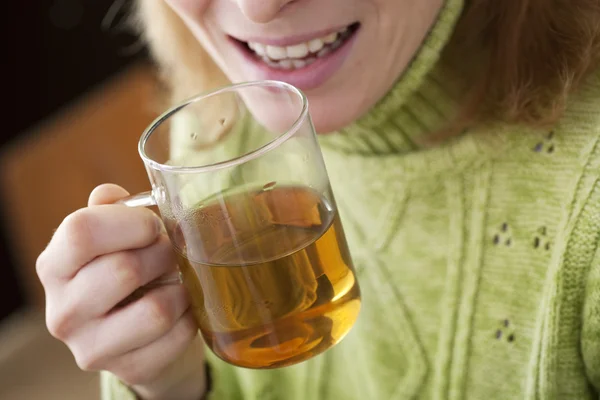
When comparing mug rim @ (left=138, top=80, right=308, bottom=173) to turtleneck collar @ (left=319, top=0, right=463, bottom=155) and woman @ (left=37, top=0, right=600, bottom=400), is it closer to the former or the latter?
woman @ (left=37, top=0, right=600, bottom=400)

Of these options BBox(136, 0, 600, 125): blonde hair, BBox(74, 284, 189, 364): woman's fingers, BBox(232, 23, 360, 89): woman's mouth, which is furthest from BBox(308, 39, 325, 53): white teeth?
BBox(74, 284, 189, 364): woman's fingers

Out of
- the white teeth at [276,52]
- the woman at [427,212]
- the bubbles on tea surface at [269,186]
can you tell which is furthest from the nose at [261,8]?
the bubbles on tea surface at [269,186]

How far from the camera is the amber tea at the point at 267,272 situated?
694 millimetres

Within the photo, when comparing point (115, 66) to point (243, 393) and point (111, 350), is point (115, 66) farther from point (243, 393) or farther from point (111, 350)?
point (111, 350)

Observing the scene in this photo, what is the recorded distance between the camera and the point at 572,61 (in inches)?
37.4

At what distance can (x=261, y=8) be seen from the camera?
2.62 ft

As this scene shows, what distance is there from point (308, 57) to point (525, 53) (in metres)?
0.31

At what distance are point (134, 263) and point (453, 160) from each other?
482mm

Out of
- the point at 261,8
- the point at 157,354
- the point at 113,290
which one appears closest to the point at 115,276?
the point at 113,290

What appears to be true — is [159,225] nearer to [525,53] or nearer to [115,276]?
[115,276]

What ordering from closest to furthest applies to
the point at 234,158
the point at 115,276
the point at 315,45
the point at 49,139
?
the point at 234,158
the point at 115,276
the point at 315,45
the point at 49,139

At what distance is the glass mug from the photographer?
0.69 meters

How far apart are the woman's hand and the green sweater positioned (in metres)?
0.16

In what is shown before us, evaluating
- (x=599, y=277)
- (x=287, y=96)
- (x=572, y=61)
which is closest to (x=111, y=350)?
(x=287, y=96)
